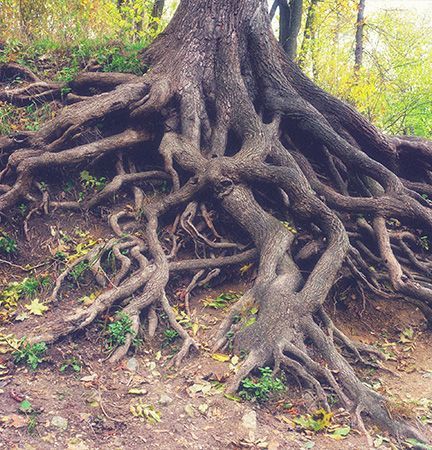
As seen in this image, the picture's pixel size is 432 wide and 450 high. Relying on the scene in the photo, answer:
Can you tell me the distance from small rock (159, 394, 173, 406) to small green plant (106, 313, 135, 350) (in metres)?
0.72

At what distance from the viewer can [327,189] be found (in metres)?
6.40

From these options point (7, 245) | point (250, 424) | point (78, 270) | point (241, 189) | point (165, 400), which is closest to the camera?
point (250, 424)

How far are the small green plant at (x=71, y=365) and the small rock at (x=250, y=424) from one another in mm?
1368

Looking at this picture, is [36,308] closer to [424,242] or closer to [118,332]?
[118,332]

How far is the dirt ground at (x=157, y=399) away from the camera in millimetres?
3396

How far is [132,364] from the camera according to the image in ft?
14.1

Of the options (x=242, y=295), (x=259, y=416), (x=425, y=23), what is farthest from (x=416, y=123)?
(x=259, y=416)

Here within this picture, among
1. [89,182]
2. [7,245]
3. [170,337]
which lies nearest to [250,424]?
[170,337]

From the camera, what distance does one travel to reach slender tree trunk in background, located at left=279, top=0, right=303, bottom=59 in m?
11.5

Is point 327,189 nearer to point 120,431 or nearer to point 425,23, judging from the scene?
point 120,431

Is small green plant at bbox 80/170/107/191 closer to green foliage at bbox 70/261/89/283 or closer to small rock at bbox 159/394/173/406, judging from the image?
green foliage at bbox 70/261/89/283

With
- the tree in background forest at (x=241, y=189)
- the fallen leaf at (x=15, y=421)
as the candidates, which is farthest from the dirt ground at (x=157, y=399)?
the tree in background forest at (x=241, y=189)

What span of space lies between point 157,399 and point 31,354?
1.06 metres

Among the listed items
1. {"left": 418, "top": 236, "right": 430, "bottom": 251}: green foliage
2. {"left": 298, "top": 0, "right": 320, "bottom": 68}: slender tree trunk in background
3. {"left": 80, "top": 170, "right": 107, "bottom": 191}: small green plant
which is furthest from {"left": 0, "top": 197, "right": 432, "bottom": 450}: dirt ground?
{"left": 298, "top": 0, "right": 320, "bottom": 68}: slender tree trunk in background
